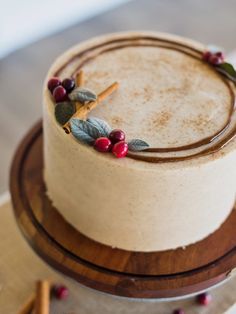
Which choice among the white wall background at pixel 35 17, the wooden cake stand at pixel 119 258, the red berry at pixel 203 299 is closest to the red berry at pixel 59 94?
the wooden cake stand at pixel 119 258

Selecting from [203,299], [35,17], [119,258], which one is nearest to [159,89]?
[119,258]

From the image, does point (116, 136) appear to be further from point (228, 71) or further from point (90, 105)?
point (228, 71)

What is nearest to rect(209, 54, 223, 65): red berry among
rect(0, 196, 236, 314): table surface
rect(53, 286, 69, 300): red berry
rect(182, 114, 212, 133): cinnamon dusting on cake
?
rect(182, 114, 212, 133): cinnamon dusting on cake

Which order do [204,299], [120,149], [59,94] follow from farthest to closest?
[204,299] → [59,94] → [120,149]

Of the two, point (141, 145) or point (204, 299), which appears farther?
point (204, 299)

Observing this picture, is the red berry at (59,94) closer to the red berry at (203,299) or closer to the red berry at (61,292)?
the red berry at (61,292)

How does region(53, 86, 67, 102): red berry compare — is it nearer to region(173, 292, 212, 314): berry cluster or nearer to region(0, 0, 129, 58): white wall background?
region(173, 292, 212, 314): berry cluster

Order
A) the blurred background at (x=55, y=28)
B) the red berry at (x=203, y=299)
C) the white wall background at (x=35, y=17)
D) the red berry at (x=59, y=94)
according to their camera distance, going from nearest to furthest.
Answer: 1. the red berry at (x=59, y=94)
2. the red berry at (x=203, y=299)
3. the blurred background at (x=55, y=28)
4. the white wall background at (x=35, y=17)
